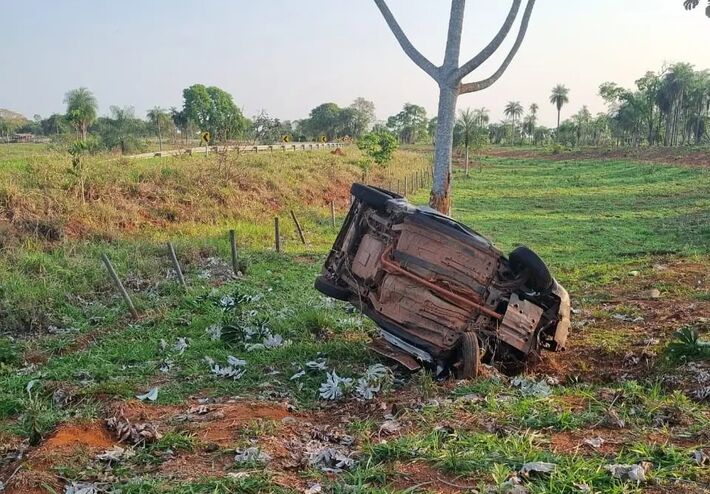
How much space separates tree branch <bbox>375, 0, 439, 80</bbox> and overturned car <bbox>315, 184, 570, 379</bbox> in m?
5.16

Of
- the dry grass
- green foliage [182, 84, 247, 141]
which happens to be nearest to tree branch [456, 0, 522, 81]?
the dry grass

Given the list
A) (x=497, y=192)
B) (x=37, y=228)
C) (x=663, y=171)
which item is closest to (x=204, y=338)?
(x=37, y=228)

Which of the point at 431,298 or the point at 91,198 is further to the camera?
the point at 91,198

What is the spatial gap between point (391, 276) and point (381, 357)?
3.36 feet

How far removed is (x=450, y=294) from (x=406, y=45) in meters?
6.35

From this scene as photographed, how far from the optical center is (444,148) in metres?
10.1

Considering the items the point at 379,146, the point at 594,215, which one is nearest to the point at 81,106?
the point at 379,146

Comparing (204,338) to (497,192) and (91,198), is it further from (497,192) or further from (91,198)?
(497,192)

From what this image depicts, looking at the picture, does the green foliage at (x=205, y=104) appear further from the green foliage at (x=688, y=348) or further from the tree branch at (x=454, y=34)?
the green foliage at (x=688, y=348)

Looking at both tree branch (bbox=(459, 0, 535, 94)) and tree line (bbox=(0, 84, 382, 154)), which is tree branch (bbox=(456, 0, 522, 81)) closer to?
tree branch (bbox=(459, 0, 535, 94))

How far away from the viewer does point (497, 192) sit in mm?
30781

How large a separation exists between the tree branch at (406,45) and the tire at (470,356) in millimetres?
6229

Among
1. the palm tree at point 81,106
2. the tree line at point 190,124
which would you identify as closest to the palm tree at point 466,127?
the tree line at point 190,124

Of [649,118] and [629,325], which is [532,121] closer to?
[649,118]
